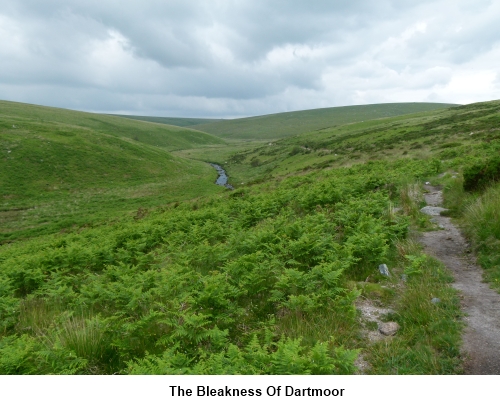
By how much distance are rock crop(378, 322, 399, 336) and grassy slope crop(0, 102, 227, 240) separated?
3702 cm

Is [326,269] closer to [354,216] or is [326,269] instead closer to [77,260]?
[354,216]

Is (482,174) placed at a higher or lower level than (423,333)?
higher

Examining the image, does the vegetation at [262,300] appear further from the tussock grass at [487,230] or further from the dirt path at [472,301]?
the dirt path at [472,301]

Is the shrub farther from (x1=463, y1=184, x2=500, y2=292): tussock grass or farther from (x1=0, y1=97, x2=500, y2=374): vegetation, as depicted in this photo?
(x1=463, y1=184, x2=500, y2=292): tussock grass

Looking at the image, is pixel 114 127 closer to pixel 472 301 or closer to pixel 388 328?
pixel 388 328

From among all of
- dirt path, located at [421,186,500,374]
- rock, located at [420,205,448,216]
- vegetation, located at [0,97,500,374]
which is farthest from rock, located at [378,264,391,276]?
rock, located at [420,205,448,216]

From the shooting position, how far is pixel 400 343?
18.2 ft

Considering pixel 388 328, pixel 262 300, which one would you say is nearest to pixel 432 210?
pixel 388 328

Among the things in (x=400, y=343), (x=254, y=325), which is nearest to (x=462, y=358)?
(x=400, y=343)

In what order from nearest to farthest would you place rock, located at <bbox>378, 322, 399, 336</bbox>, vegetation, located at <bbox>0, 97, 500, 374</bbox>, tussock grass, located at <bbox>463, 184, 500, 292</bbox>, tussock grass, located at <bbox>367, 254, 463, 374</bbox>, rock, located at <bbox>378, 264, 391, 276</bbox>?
tussock grass, located at <bbox>367, 254, 463, 374</bbox> < vegetation, located at <bbox>0, 97, 500, 374</bbox> < rock, located at <bbox>378, 322, 399, 336</bbox> < tussock grass, located at <bbox>463, 184, 500, 292</bbox> < rock, located at <bbox>378, 264, 391, 276</bbox>

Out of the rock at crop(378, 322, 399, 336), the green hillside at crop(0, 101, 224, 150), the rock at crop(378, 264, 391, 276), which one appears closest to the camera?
the rock at crop(378, 322, 399, 336)

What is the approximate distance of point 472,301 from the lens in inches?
261

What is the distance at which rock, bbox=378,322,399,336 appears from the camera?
19.6 feet

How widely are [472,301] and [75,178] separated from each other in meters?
63.3
